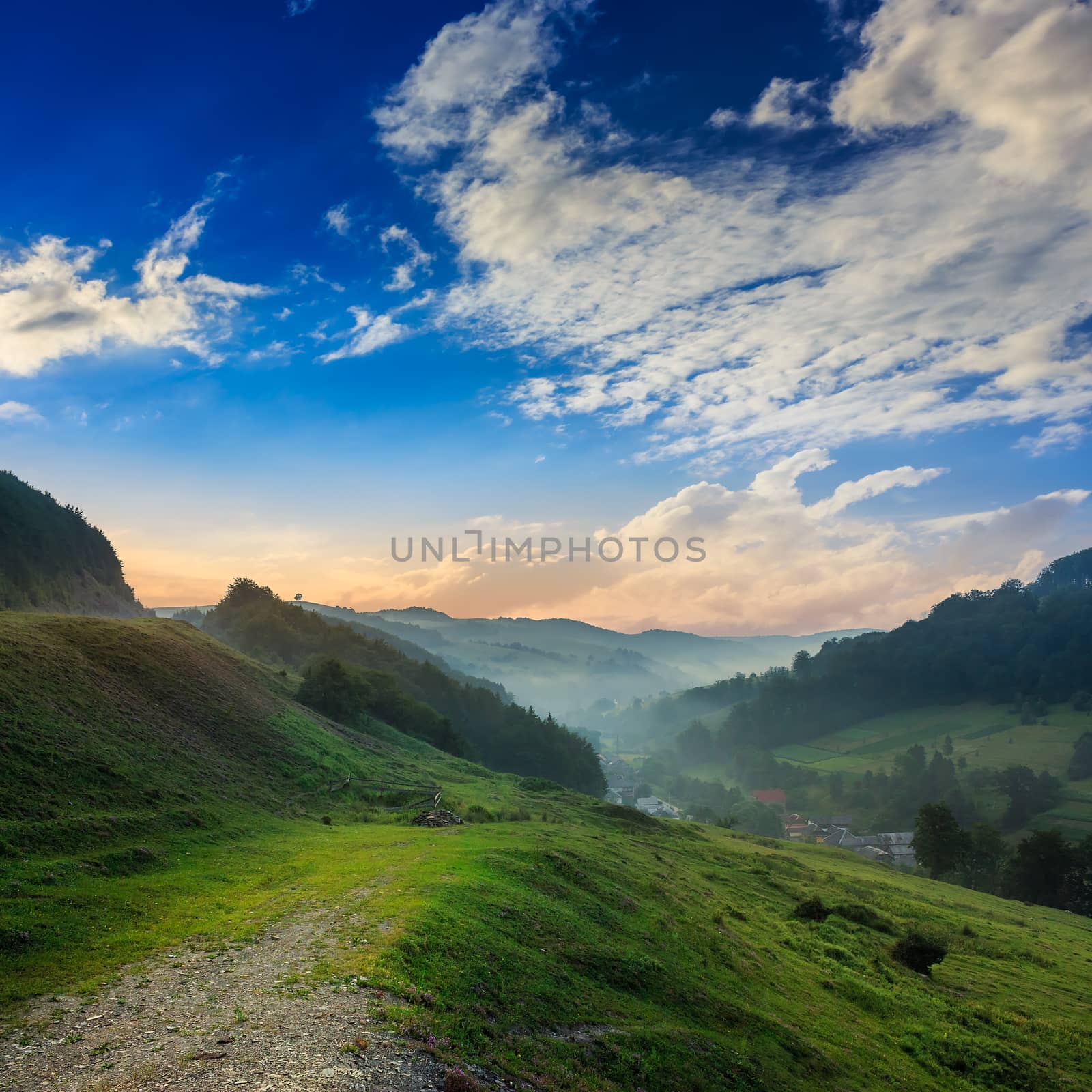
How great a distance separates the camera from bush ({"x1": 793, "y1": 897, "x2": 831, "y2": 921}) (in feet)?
128

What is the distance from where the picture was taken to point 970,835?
8506cm

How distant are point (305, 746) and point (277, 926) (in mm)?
35754

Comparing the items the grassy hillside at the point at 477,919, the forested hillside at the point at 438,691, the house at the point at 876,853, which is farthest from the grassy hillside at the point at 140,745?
the house at the point at 876,853

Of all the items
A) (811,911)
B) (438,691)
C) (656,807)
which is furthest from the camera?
(656,807)

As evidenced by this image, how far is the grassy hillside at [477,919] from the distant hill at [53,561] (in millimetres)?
53911

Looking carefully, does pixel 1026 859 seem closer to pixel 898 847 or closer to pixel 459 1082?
pixel 898 847

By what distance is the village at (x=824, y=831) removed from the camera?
12012 centimetres

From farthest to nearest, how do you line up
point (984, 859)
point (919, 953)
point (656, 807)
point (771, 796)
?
point (771, 796) < point (656, 807) < point (984, 859) < point (919, 953)

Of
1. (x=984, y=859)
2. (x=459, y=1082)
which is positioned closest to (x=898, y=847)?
(x=984, y=859)

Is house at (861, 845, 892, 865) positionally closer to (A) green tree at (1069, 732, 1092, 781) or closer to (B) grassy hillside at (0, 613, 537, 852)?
(A) green tree at (1069, 732, 1092, 781)

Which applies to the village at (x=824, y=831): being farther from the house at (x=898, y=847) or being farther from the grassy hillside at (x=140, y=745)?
the grassy hillside at (x=140, y=745)

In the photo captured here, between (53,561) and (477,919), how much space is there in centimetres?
11445

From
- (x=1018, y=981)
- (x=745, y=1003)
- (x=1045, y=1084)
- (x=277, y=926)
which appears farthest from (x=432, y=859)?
(x=1018, y=981)

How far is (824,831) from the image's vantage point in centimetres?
13938
